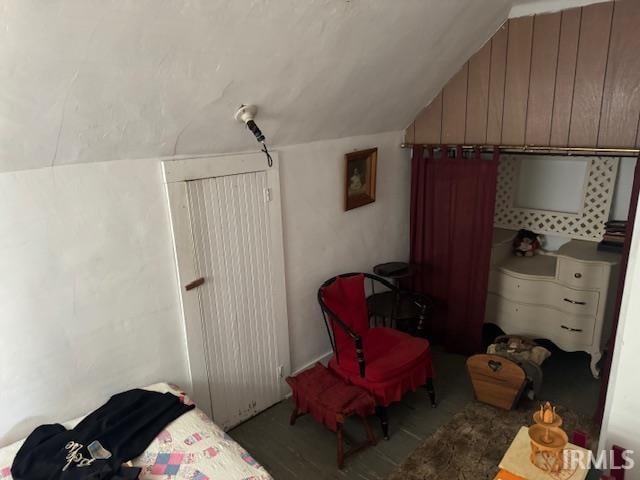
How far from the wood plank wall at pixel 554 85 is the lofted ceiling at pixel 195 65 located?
0.28 metres

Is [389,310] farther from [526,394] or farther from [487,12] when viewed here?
[487,12]

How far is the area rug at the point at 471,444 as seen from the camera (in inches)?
99.2

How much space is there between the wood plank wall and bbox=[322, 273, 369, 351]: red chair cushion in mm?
1259

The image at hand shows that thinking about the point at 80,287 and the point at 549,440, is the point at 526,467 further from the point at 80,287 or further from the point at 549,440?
the point at 80,287

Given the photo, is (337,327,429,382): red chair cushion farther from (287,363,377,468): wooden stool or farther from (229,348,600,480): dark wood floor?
(229,348,600,480): dark wood floor

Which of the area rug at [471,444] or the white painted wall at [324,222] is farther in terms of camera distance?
the white painted wall at [324,222]

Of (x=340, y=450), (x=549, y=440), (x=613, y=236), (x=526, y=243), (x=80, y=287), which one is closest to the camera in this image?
(x=549, y=440)

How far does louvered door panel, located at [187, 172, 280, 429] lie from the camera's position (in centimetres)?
255

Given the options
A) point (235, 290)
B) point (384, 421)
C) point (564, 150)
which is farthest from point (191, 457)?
point (564, 150)

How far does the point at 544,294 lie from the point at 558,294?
102mm

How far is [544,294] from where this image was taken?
343 cm

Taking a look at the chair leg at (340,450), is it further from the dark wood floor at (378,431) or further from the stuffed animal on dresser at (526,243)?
the stuffed animal on dresser at (526,243)

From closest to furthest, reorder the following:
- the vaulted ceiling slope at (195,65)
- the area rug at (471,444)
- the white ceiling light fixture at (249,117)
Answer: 1. the vaulted ceiling slope at (195,65)
2. the white ceiling light fixture at (249,117)
3. the area rug at (471,444)

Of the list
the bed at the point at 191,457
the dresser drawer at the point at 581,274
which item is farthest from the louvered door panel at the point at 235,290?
the dresser drawer at the point at 581,274
